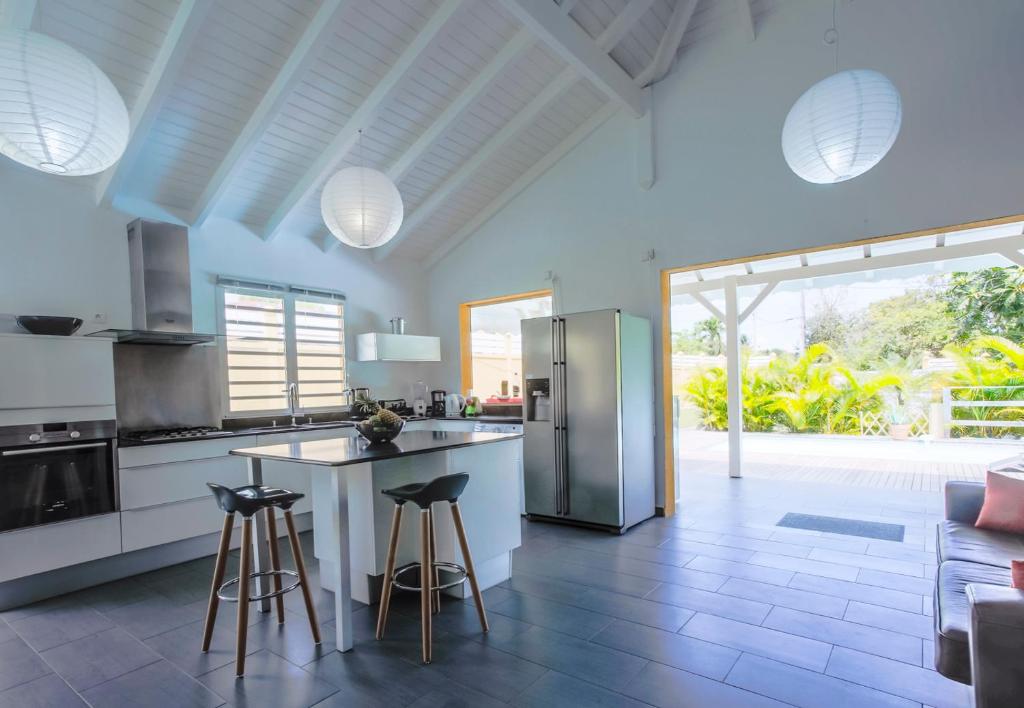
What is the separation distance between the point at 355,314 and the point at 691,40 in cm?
413

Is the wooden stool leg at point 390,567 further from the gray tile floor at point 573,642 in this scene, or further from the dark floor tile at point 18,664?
the dark floor tile at point 18,664

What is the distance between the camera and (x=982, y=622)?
155cm

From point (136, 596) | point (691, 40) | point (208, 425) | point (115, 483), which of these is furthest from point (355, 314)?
point (691, 40)

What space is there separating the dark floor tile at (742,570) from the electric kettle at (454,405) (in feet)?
9.61

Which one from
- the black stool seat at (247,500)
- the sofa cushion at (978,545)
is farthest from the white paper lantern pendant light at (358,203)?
the sofa cushion at (978,545)

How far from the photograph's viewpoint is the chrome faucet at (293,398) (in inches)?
198

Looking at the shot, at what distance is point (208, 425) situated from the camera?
4.54m

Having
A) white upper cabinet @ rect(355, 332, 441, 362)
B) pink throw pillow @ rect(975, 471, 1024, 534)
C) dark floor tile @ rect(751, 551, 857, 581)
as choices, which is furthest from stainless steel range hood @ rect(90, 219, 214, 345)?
pink throw pillow @ rect(975, 471, 1024, 534)

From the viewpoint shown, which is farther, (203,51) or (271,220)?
(271,220)

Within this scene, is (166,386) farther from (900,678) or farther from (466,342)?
(900,678)

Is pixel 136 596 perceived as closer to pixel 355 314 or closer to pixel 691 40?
pixel 355 314

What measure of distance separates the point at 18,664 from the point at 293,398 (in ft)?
9.08

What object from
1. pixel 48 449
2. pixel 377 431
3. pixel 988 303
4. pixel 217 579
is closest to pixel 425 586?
pixel 377 431

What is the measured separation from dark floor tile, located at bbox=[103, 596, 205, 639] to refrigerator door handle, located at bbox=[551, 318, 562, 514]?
263 centimetres
